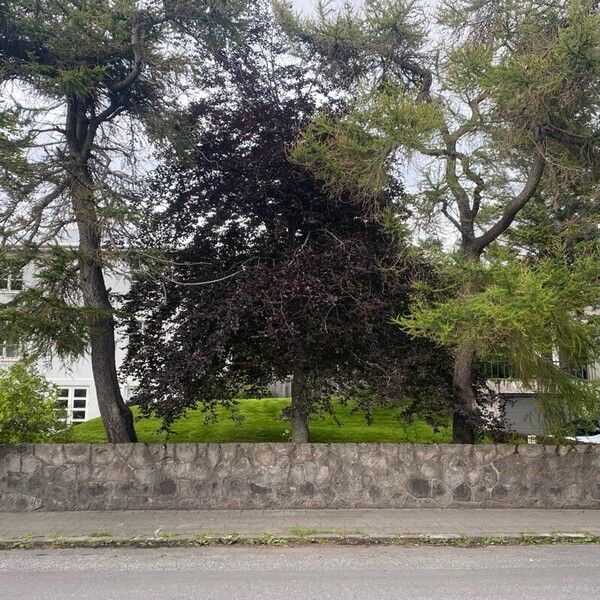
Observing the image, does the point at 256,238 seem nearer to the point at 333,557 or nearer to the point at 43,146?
the point at 43,146

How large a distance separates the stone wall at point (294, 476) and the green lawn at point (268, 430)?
156 cm

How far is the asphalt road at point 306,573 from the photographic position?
5.63 metres

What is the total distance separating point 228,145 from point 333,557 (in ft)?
24.3

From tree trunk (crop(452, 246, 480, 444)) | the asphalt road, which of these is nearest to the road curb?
the asphalt road

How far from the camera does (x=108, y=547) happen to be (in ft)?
24.5

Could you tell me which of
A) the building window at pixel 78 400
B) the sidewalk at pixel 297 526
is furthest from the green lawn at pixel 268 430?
the building window at pixel 78 400

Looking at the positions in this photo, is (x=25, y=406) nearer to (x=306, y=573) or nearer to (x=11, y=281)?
(x=11, y=281)

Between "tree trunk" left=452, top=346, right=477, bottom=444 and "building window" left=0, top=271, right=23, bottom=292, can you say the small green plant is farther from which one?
"tree trunk" left=452, top=346, right=477, bottom=444

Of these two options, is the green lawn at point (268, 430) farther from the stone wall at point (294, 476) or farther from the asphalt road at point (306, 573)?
the asphalt road at point (306, 573)

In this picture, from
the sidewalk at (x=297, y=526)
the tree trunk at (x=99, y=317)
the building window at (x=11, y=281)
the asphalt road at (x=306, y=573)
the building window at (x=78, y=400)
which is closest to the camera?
the asphalt road at (x=306, y=573)

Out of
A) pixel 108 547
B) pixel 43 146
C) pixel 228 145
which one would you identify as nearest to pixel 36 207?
pixel 43 146

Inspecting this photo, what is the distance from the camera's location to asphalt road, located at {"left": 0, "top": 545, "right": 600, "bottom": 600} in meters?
5.63

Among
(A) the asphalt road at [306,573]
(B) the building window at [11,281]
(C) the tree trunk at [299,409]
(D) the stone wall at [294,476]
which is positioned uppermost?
(B) the building window at [11,281]

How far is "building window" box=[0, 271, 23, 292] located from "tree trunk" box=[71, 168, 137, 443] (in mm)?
994
